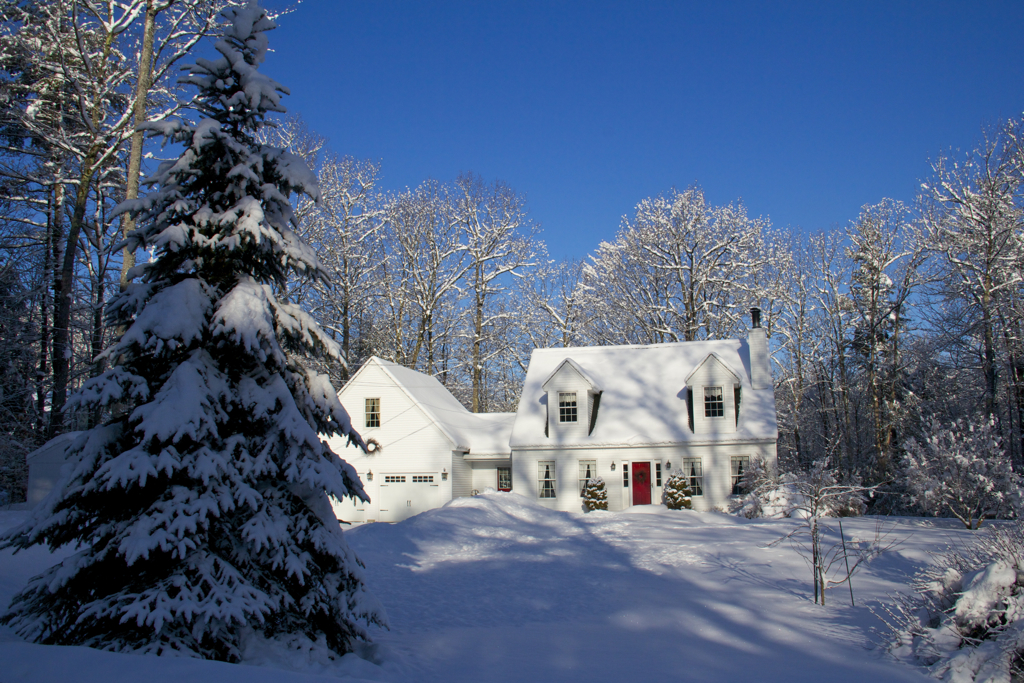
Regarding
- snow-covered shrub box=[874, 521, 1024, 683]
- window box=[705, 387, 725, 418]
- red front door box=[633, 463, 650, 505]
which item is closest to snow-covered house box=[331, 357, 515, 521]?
red front door box=[633, 463, 650, 505]

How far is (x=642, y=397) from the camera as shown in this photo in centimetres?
2509

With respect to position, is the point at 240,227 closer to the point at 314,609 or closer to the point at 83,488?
the point at 83,488

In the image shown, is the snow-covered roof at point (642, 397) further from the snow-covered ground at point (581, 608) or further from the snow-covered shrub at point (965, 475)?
the snow-covered shrub at point (965, 475)

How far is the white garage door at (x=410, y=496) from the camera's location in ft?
78.4

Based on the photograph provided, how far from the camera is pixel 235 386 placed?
23.8ft

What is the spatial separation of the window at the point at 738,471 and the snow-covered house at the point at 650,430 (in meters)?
0.04

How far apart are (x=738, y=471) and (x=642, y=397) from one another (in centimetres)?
438

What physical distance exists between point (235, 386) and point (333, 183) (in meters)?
24.0

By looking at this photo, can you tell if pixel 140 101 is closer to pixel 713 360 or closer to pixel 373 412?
pixel 373 412

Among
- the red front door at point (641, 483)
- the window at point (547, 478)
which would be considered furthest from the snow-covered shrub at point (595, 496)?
the window at point (547, 478)

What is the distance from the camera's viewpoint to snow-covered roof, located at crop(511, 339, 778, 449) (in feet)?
76.8

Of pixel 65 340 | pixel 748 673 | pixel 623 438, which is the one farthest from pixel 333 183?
pixel 748 673

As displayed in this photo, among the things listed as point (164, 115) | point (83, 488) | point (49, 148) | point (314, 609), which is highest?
point (49, 148)

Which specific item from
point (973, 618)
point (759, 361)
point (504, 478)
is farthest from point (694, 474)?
point (973, 618)
